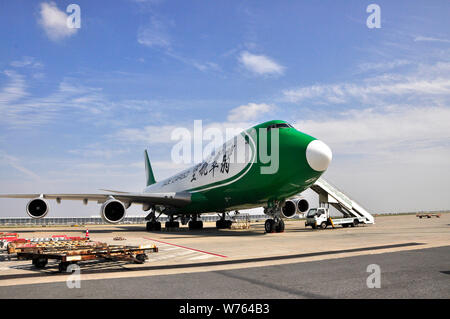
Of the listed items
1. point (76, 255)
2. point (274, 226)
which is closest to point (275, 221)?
point (274, 226)

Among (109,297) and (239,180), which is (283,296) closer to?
(109,297)

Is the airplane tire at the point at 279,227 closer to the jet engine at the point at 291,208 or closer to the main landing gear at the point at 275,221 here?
the main landing gear at the point at 275,221

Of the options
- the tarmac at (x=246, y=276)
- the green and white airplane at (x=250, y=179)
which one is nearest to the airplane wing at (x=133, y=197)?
the green and white airplane at (x=250, y=179)

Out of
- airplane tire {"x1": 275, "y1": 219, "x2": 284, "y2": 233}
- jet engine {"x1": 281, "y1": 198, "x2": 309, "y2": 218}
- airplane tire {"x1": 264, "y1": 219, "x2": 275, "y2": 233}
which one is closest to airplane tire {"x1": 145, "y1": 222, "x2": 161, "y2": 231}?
jet engine {"x1": 281, "y1": 198, "x2": 309, "y2": 218}

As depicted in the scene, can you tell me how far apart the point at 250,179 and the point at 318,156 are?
13.5 ft

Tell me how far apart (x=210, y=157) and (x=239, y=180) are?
5789 mm

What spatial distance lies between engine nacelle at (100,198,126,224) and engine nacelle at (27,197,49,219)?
5.11 metres

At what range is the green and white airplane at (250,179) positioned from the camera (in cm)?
1683

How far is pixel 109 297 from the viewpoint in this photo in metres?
5.60

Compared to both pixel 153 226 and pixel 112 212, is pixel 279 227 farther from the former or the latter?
pixel 153 226

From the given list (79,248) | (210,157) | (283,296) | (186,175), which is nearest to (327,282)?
(283,296)

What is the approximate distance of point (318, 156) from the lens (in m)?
16.2

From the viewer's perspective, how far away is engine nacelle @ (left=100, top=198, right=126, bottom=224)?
846 inches

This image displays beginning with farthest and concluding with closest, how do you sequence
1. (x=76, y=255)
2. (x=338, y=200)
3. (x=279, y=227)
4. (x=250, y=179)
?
(x=338, y=200)
(x=279, y=227)
(x=250, y=179)
(x=76, y=255)
